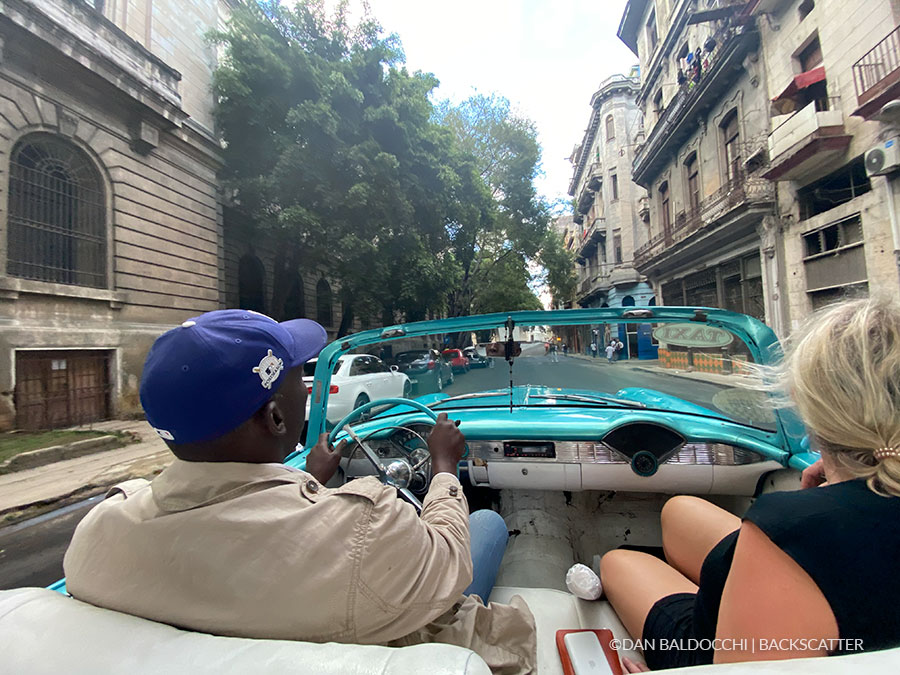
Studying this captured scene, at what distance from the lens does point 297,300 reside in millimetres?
19109

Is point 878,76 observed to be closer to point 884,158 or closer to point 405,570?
point 884,158

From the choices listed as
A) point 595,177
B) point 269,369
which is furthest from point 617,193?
point 269,369

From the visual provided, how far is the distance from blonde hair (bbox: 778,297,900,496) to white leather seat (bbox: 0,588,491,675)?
3.03ft

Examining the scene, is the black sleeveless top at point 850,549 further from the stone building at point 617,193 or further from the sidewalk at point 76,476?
the stone building at point 617,193

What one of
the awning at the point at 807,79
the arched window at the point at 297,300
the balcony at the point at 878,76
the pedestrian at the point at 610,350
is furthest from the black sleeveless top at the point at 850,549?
the arched window at the point at 297,300

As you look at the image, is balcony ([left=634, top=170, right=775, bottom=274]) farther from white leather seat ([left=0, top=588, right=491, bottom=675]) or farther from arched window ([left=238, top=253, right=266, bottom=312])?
arched window ([left=238, top=253, right=266, bottom=312])

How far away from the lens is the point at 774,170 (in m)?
11.6

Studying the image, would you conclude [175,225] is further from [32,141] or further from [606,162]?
[606,162]

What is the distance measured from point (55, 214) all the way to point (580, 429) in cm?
1262

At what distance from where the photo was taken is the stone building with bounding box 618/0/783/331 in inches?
526

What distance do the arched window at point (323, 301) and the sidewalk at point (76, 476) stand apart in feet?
41.3

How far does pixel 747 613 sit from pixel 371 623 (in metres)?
0.79

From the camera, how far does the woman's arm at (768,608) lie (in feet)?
2.60

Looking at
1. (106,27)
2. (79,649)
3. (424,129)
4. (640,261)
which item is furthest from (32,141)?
(640,261)
